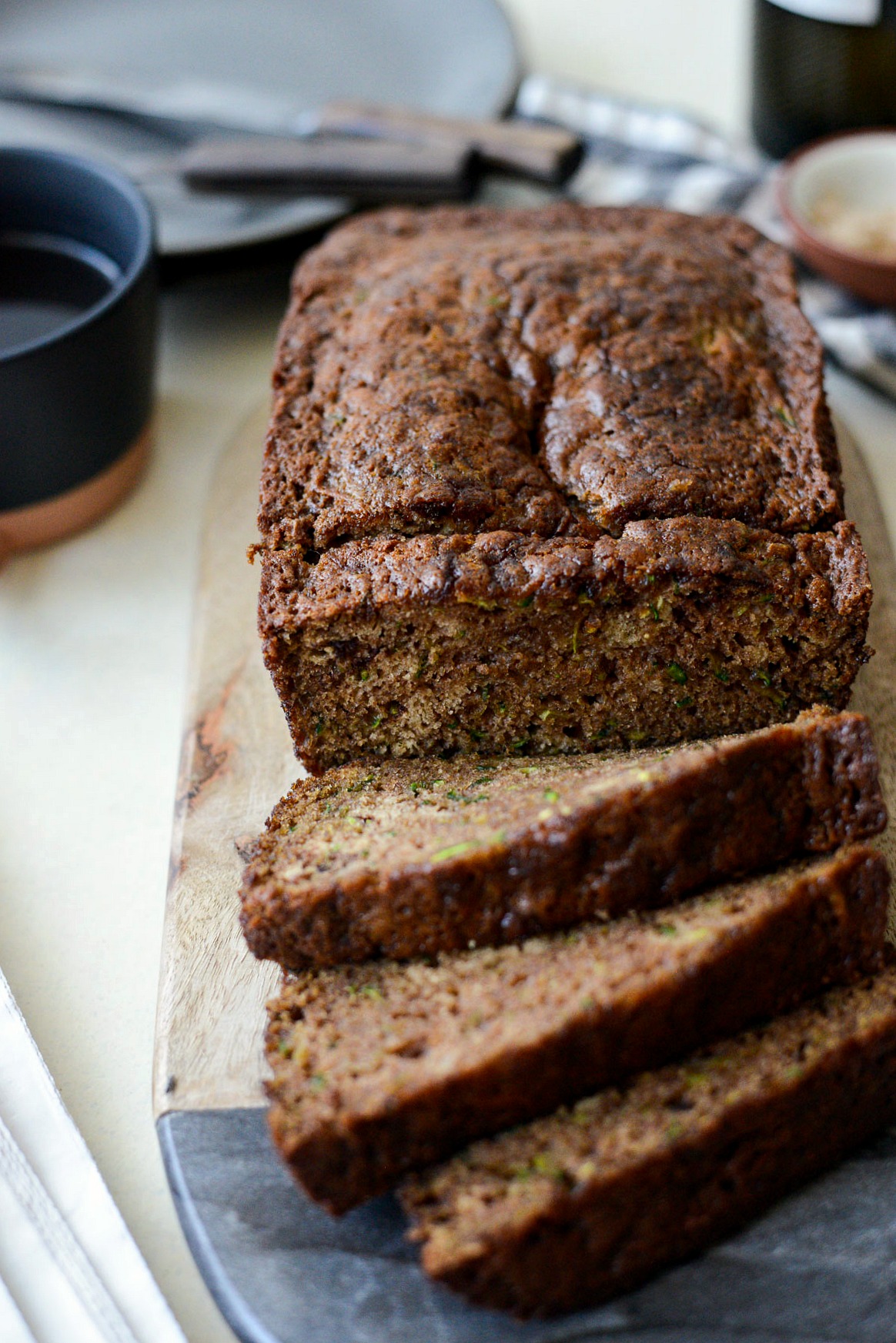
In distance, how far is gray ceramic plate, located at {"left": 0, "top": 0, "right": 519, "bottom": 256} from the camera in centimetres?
453

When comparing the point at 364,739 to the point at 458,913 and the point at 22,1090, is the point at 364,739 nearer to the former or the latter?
the point at 458,913

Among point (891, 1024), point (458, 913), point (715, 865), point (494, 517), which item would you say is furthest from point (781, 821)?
point (494, 517)

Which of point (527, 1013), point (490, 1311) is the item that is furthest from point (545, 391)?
point (490, 1311)

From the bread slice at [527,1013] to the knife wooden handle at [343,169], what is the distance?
2638mm

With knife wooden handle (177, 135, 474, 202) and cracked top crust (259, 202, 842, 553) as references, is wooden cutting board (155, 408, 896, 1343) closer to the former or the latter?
cracked top crust (259, 202, 842, 553)

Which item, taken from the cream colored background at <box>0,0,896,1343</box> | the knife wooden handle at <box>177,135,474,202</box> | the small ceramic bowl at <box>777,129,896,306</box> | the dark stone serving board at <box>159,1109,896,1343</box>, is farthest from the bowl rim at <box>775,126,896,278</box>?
the dark stone serving board at <box>159,1109,896,1343</box>

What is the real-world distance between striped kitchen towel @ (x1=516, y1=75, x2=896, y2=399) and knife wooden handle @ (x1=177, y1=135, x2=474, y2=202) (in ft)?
2.13

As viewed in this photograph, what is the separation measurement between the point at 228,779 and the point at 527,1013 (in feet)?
3.75

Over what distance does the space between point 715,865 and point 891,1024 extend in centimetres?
42

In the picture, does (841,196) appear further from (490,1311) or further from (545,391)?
(490,1311)

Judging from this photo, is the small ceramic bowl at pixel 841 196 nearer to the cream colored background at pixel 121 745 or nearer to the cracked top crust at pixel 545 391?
the cream colored background at pixel 121 745

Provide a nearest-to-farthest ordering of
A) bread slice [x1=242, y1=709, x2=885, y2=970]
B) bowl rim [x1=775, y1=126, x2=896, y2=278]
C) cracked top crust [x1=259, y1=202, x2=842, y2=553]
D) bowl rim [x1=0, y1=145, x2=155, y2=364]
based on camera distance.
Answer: bread slice [x1=242, y1=709, x2=885, y2=970], cracked top crust [x1=259, y1=202, x2=842, y2=553], bowl rim [x1=0, y1=145, x2=155, y2=364], bowl rim [x1=775, y1=126, x2=896, y2=278]

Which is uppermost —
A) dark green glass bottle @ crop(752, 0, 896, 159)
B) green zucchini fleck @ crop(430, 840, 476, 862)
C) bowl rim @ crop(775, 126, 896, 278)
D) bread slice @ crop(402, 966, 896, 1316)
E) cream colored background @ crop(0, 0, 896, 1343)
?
dark green glass bottle @ crop(752, 0, 896, 159)

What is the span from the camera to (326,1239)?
2.25 metres
